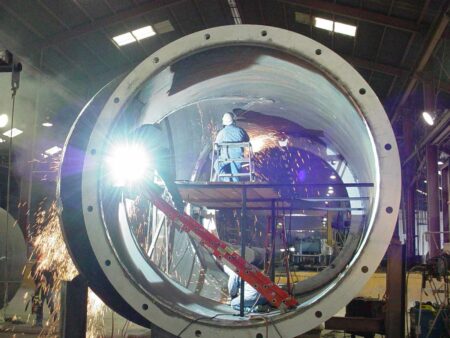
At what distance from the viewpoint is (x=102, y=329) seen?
7.10 metres

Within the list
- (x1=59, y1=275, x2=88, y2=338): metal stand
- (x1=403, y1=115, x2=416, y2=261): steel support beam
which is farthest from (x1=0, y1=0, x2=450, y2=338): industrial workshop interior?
(x1=403, y1=115, x2=416, y2=261): steel support beam

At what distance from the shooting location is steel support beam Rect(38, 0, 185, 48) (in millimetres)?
9875

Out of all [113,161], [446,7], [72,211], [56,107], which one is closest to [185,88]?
[113,161]

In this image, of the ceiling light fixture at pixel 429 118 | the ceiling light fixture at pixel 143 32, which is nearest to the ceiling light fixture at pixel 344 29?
the ceiling light fixture at pixel 429 118

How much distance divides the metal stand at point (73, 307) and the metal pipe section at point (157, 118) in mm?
107

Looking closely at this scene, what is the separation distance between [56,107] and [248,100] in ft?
23.3

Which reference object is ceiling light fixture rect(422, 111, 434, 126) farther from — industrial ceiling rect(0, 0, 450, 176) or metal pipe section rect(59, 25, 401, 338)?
metal pipe section rect(59, 25, 401, 338)

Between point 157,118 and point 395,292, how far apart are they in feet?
7.33

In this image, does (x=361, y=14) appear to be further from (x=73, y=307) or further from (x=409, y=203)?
(x=409, y=203)

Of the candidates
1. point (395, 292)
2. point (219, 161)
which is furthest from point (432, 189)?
point (395, 292)

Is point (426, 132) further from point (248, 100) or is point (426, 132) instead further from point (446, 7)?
point (248, 100)

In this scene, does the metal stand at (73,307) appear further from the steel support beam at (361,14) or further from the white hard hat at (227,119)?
the steel support beam at (361,14)

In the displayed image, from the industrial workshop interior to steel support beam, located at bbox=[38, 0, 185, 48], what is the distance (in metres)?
0.03

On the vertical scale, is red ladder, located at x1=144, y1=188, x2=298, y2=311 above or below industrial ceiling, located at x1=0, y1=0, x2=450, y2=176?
below
